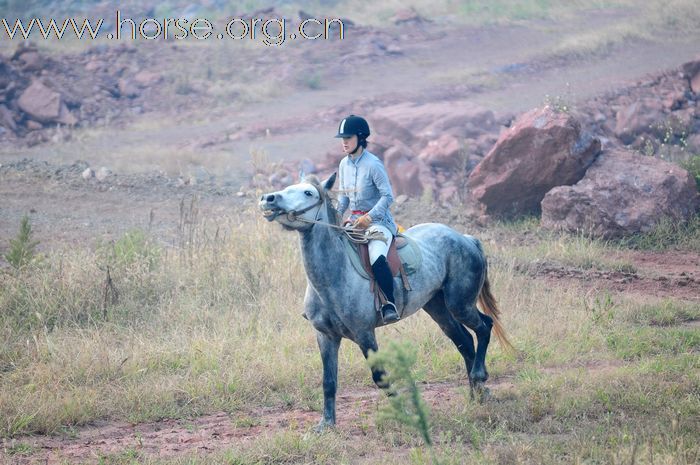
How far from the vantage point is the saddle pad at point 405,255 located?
682 cm

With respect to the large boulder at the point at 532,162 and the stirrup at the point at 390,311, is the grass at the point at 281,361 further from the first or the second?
the large boulder at the point at 532,162

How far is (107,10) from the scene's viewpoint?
3091 cm

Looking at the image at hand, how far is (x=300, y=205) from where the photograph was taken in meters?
6.36

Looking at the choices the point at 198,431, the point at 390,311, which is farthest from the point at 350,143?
the point at 198,431

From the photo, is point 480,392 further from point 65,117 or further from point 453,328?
point 65,117

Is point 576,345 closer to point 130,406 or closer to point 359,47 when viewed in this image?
point 130,406

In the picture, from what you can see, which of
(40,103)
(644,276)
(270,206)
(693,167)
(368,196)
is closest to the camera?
(270,206)

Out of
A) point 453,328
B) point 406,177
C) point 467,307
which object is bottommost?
point 406,177

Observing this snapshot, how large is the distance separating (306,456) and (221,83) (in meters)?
20.0

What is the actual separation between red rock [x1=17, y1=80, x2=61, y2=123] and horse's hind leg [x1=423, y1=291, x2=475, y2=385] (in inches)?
648

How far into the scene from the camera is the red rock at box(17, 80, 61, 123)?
2136 centimetres

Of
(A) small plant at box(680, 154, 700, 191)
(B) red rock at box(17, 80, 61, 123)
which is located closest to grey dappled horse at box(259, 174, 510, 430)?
(A) small plant at box(680, 154, 700, 191)

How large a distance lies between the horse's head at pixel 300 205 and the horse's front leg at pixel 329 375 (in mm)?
990

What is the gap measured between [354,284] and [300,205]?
82cm
